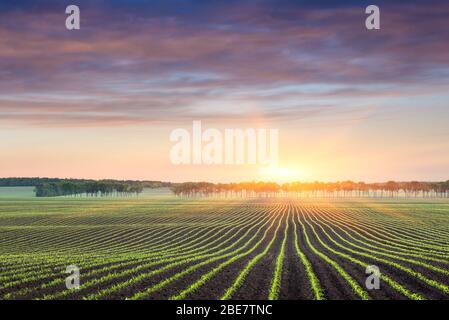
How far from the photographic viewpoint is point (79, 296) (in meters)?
18.8

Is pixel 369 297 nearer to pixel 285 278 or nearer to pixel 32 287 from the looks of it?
pixel 285 278

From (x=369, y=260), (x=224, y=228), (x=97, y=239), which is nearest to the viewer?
(x=369, y=260)

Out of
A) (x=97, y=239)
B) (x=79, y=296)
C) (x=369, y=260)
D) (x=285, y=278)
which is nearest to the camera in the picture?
(x=79, y=296)
